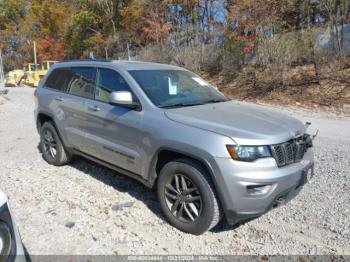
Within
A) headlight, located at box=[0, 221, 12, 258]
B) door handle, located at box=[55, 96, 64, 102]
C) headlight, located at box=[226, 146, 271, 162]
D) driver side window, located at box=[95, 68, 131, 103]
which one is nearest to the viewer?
headlight, located at box=[0, 221, 12, 258]

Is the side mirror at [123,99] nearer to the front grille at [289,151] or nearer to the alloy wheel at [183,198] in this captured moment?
the alloy wheel at [183,198]

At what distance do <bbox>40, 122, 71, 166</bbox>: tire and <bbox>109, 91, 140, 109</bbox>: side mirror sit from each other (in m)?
2.08

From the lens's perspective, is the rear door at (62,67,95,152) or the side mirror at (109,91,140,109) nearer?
the side mirror at (109,91,140,109)

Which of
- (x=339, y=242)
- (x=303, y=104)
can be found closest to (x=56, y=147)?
(x=339, y=242)

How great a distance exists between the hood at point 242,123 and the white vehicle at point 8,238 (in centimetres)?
186

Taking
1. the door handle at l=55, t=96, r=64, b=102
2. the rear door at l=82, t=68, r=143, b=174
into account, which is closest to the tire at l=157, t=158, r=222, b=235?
the rear door at l=82, t=68, r=143, b=174

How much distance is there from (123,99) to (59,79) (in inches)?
90.2

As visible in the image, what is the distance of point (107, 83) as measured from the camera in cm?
437

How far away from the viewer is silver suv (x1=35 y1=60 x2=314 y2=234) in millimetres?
3006

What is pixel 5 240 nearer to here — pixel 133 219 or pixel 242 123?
pixel 133 219

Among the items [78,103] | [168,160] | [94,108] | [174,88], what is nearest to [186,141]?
[168,160]

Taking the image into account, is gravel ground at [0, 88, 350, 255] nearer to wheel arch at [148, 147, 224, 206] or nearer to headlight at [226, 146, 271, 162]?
wheel arch at [148, 147, 224, 206]

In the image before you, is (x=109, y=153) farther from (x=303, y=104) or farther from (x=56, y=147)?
(x=303, y=104)

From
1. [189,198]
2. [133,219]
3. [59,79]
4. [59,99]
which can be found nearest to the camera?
[189,198]
